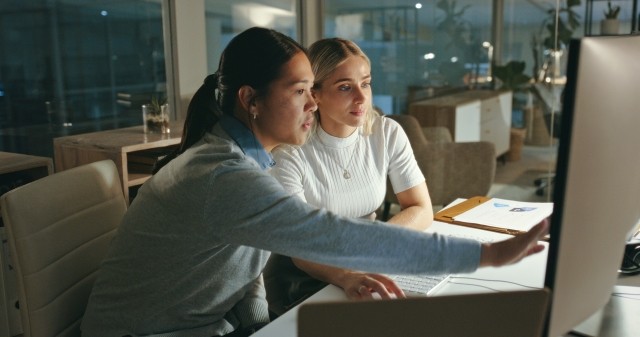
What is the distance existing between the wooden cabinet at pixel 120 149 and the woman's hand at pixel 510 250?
1.88 meters

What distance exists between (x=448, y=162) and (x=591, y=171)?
331 centimetres

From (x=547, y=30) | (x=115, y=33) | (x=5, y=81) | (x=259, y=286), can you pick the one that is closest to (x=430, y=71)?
(x=547, y=30)

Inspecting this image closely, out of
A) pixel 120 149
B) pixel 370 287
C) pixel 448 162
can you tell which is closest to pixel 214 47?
pixel 120 149

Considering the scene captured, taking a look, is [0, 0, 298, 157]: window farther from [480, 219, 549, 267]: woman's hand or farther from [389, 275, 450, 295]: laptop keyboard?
[480, 219, 549, 267]: woman's hand

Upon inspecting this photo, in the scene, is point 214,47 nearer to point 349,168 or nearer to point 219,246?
point 349,168

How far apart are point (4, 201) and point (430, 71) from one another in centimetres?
334

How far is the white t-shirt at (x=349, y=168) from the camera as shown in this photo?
72.7 inches

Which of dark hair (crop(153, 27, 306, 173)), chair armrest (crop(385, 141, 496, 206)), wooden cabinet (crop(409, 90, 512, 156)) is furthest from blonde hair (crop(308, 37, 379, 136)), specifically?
wooden cabinet (crop(409, 90, 512, 156))

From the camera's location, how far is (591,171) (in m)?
0.78

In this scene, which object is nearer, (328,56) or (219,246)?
(219,246)

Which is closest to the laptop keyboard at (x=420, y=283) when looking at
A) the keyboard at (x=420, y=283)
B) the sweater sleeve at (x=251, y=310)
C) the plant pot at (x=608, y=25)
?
the keyboard at (x=420, y=283)

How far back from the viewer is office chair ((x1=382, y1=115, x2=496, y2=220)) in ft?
12.8

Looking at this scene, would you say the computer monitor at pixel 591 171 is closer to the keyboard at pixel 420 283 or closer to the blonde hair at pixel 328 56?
the keyboard at pixel 420 283

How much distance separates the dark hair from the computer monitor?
68cm
